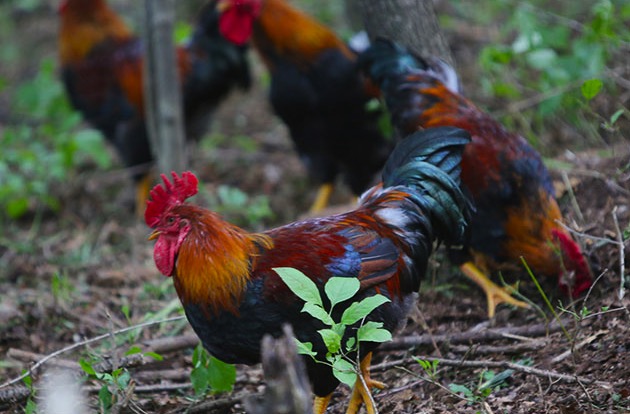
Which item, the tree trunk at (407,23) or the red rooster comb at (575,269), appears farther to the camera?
the tree trunk at (407,23)

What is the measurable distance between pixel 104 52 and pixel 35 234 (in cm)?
225

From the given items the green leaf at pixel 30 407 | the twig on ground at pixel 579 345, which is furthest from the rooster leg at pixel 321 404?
the green leaf at pixel 30 407

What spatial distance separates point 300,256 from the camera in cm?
350

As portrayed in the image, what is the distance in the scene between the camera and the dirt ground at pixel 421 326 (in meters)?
3.56

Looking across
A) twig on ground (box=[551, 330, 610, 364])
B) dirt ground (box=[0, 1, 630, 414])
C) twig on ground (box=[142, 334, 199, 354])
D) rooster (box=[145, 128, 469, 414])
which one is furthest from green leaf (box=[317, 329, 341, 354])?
twig on ground (box=[142, 334, 199, 354])

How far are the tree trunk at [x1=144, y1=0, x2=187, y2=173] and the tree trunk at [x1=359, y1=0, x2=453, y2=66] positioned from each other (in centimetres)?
151

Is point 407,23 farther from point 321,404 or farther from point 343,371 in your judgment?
point 343,371

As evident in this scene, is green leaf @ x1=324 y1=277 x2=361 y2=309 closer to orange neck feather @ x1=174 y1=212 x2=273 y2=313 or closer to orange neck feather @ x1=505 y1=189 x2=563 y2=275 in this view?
orange neck feather @ x1=174 y1=212 x2=273 y2=313

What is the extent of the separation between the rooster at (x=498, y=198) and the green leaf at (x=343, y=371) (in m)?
1.56

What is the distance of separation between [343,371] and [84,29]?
615cm

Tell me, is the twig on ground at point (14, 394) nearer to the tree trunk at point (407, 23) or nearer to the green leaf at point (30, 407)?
the green leaf at point (30, 407)

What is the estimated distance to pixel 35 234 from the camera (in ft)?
22.1

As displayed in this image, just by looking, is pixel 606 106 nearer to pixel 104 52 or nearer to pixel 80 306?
pixel 80 306

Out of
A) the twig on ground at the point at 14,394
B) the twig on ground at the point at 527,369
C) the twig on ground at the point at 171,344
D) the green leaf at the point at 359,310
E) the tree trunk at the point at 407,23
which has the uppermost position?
the tree trunk at the point at 407,23
